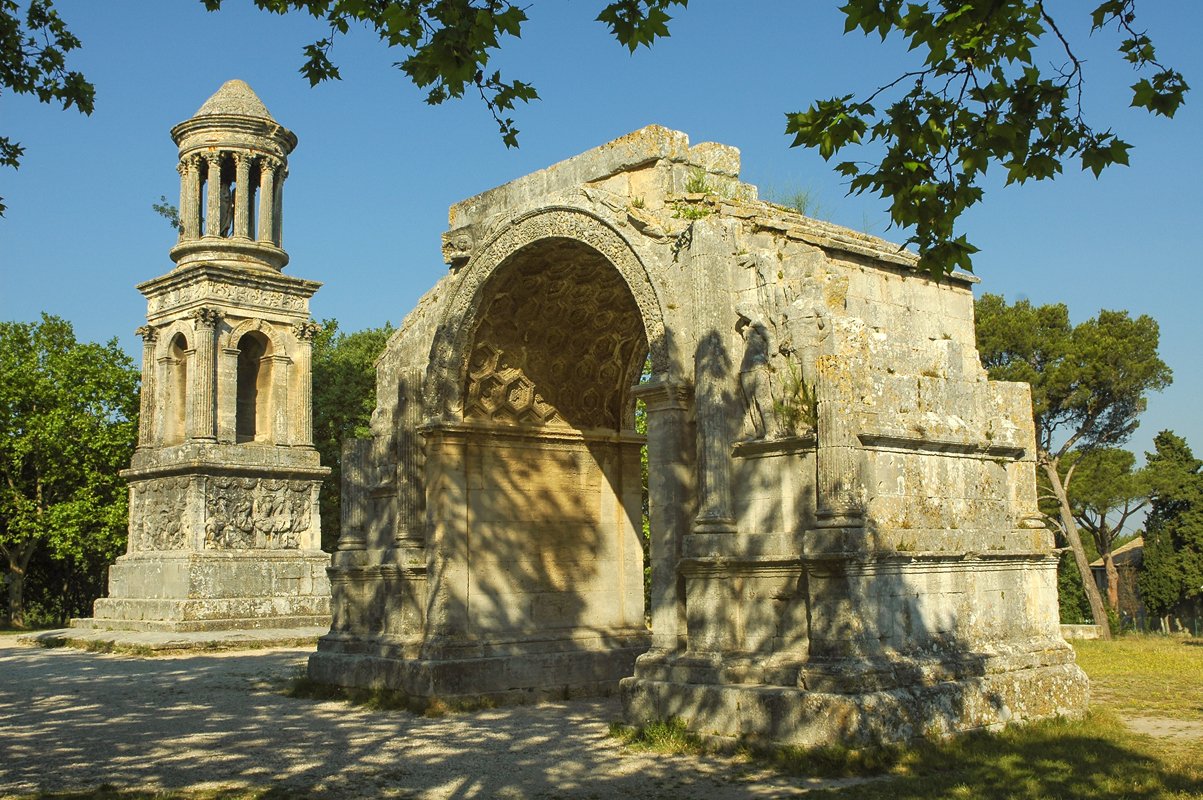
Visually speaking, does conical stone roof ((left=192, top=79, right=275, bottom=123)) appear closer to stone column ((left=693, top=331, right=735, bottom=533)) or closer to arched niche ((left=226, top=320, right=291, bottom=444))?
arched niche ((left=226, top=320, right=291, bottom=444))

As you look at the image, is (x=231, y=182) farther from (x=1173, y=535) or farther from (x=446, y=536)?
(x=1173, y=535)

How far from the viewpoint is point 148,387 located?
24.2 metres

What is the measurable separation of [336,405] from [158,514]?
1113 centimetres

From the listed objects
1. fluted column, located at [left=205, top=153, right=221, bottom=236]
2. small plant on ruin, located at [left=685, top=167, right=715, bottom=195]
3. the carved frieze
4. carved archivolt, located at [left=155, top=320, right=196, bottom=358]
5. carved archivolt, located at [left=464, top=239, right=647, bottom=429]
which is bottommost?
carved archivolt, located at [left=464, top=239, right=647, bottom=429]

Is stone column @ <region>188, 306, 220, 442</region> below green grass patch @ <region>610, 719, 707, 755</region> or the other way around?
the other way around

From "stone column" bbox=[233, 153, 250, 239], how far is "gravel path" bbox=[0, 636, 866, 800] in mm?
12261

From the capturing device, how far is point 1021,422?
11.1 meters

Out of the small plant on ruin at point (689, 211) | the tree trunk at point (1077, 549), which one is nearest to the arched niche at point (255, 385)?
the small plant on ruin at point (689, 211)

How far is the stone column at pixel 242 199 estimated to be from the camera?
24781 mm

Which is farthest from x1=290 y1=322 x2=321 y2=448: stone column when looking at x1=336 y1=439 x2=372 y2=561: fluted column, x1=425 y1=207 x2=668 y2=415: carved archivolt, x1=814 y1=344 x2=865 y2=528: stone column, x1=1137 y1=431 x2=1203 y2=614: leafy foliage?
x1=1137 y1=431 x2=1203 y2=614: leafy foliage

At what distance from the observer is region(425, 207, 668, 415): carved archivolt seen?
11205mm

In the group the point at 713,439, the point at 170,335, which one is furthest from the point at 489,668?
the point at 170,335

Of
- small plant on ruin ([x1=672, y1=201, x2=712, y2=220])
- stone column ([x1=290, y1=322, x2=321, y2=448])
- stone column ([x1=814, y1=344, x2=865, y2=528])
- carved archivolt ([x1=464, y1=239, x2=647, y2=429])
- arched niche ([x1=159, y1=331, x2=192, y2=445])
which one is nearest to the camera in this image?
stone column ([x1=814, y1=344, x2=865, y2=528])

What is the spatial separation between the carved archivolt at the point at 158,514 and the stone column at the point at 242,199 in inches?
214
